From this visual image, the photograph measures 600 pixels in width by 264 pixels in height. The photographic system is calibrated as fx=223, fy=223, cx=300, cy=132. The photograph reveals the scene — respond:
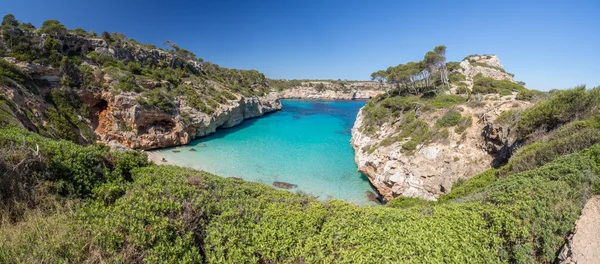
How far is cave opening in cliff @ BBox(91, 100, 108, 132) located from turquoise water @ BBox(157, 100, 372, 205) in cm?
658

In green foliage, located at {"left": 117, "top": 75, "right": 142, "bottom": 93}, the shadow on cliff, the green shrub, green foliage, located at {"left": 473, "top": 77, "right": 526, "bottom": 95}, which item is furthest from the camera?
the shadow on cliff

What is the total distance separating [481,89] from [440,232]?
2964cm

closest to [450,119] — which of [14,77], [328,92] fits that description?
[14,77]

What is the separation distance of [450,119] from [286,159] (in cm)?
1406

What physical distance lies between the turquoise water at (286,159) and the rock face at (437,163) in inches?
79.9

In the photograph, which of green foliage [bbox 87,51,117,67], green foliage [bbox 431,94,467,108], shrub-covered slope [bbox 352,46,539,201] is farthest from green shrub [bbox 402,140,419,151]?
green foliage [bbox 87,51,117,67]

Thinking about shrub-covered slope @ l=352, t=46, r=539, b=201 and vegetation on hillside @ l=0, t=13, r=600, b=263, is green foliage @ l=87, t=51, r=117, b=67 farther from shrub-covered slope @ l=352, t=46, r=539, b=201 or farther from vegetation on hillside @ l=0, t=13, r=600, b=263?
shrub-covered slope @ l=352, t=46, r=539, b=201

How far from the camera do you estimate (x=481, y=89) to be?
86.0 feet

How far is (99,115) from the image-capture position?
75.6ft

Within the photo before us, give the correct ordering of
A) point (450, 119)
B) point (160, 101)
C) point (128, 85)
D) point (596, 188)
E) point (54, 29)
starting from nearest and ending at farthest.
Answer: point (596, 188) < point (450, 119) < point (128, 85) < point (160, 101) < point (54, 29)

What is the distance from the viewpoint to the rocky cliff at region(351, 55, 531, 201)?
1326cm

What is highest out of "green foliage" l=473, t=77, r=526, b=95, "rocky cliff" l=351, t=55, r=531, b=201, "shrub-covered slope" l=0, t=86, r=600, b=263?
"green foliage" l=473, t=77, r=526, b=95

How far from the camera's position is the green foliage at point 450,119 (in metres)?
16.2

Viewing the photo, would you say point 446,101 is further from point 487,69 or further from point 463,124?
point 487,69
